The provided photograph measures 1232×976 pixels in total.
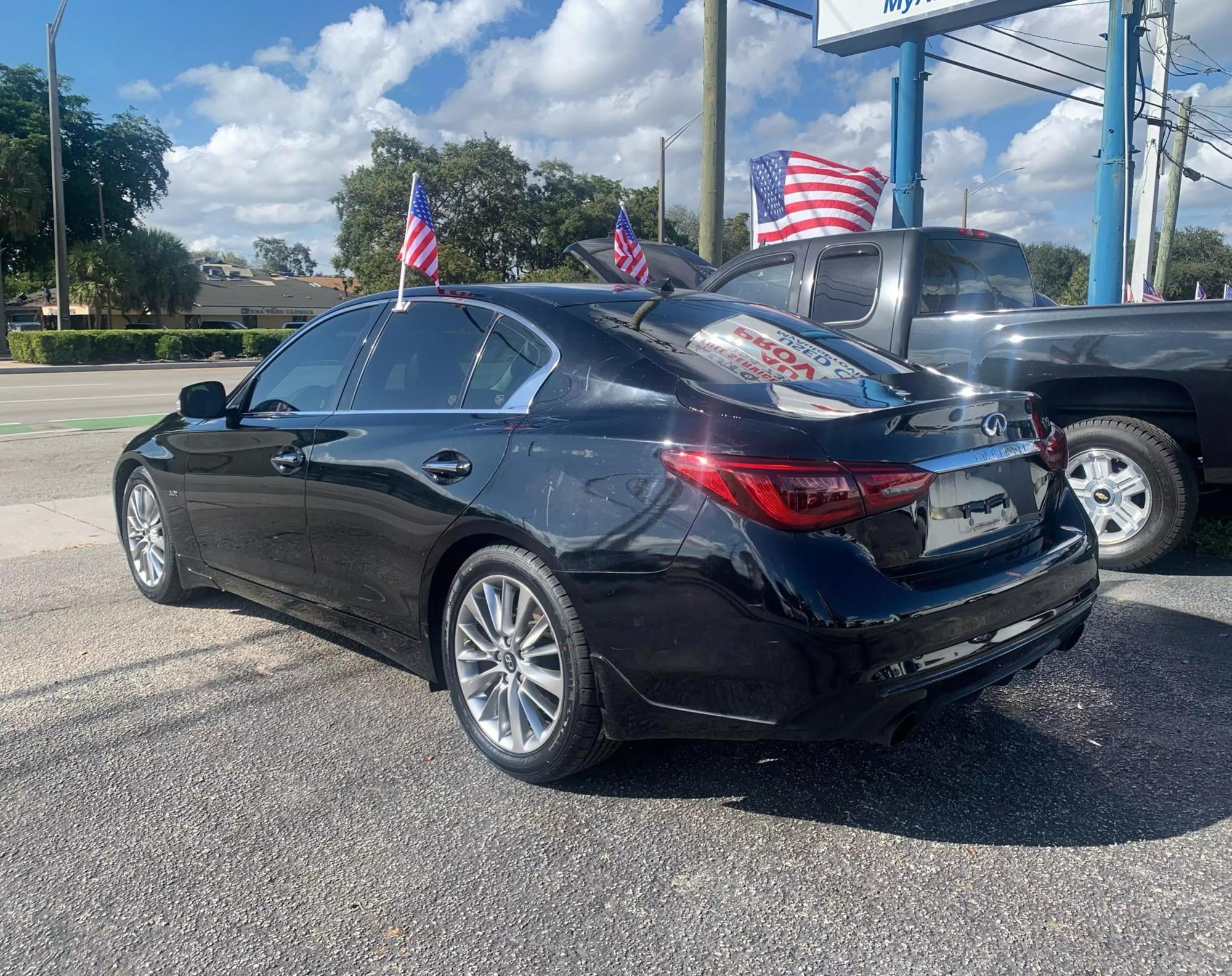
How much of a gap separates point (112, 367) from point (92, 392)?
15.3 m

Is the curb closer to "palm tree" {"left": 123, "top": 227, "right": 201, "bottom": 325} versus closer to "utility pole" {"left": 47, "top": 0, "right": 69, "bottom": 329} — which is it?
"utility pole" {"left": 47, "top": 0, "right": 69, "bottom": 329}

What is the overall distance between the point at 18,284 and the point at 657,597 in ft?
254

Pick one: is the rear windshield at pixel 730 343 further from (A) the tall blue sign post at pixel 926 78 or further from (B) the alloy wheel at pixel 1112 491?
(A) the tall blue sign post at pixel 926 78

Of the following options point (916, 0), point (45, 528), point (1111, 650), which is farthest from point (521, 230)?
point (1111, 650)

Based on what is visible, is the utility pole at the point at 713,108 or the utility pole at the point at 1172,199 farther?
the utility pole at the point at 1172,199

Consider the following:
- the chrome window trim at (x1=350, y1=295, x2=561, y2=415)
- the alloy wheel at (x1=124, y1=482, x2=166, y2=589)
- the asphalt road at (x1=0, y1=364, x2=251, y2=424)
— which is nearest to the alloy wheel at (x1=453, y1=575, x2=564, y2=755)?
the chrome window trim at (x1=350, y1=295, x2=561, y2=415)

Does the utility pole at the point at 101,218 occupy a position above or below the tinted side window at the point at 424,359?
above

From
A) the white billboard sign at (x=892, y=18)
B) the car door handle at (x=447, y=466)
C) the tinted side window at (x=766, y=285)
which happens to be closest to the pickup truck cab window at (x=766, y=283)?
the tinted side window at (x=766, y=285)

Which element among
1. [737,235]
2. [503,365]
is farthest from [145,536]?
[737,235]

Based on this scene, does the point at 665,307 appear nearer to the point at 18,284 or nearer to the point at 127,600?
the point at 127,600

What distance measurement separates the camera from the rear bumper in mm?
2639

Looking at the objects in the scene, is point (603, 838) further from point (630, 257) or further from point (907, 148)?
→ point (907, 148)

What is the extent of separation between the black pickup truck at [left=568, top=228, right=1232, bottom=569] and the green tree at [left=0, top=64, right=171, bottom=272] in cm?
4700

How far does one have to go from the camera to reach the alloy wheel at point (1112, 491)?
220 inches
